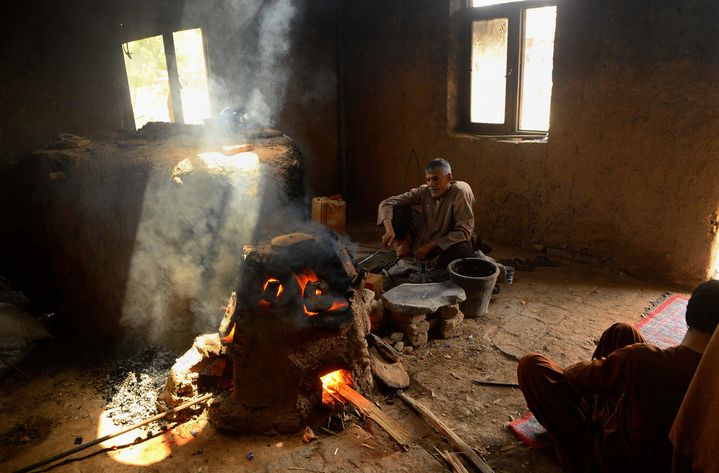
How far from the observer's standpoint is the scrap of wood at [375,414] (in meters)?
3.34

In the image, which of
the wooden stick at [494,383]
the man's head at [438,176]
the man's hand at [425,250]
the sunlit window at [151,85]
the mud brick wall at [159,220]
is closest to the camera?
the wooden stick at [494,383]

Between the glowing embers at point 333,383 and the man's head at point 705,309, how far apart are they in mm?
2315

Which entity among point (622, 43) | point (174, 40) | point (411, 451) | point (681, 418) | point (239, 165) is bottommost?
point (411, 451)

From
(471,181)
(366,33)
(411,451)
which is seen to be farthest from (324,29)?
(411,451)

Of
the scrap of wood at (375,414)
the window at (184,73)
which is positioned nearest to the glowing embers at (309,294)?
the scrap of wood at (375,414)

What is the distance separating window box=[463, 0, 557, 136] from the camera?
6.54 metres

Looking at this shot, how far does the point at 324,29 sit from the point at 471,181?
381 cm

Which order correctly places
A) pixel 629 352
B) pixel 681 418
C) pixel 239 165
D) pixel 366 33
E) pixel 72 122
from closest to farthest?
1. pixel 681 418
2. pixel 629 352
3. pixel 239 165
4. pixel 72 122
5. pixel 366 33

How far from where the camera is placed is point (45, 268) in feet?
18.9

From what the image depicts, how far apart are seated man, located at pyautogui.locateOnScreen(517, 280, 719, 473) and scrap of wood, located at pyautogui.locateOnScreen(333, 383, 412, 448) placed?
90 centimetres

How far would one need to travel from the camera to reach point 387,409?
3691 mm

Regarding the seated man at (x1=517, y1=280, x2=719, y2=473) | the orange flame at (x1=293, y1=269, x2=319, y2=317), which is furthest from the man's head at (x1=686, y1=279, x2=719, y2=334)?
the orange flame at (x1=293, y1=269, x2=319, y2=317)

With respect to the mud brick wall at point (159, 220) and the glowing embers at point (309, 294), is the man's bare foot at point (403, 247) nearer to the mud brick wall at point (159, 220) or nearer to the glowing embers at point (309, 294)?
the mud brick wall at point (159, 220)

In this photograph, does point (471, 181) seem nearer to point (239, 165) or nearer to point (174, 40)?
point (239, 165)
